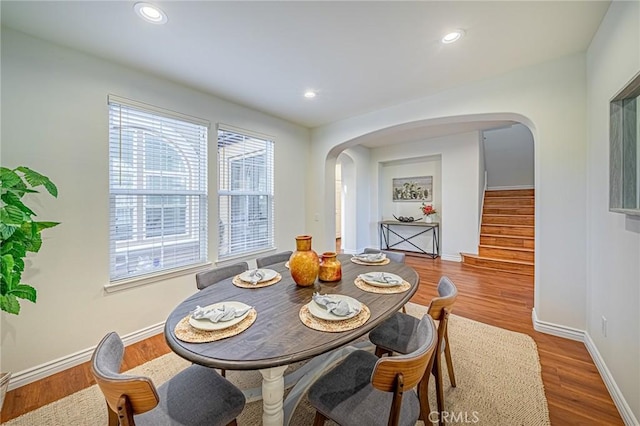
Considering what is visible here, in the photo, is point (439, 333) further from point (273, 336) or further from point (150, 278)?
point (150, 278)

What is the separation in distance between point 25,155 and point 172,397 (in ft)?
6.97

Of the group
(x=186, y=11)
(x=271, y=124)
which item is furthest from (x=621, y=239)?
(x=271, y=124)

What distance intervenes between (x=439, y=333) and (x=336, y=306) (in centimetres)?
64

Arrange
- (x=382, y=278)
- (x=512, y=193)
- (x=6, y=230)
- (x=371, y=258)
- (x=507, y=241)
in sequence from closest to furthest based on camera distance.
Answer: (x=6, y=230) < (x=382, y=278) < (x=371, y=258) < (x=507, y=241) < (x=512, y=193)

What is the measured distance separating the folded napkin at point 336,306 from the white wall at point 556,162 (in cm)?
235

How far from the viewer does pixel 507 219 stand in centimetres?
533

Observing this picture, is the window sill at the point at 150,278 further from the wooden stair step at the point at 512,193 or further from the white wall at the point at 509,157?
the white wall at the point at 509,157

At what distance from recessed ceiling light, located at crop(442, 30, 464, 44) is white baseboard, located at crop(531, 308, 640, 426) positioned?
104 inches

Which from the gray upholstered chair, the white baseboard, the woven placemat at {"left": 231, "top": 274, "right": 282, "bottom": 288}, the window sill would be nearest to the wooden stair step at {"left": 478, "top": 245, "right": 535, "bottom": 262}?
the white baseboard

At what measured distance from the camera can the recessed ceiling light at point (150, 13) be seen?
166cm

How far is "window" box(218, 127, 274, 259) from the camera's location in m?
3.19

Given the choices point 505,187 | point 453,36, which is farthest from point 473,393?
point 505,187

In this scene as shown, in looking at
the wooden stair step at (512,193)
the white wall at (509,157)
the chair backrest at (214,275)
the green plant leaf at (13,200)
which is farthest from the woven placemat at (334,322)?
the white wall at (509,157)

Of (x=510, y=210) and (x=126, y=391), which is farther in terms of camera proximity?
(x=510, y=210)
